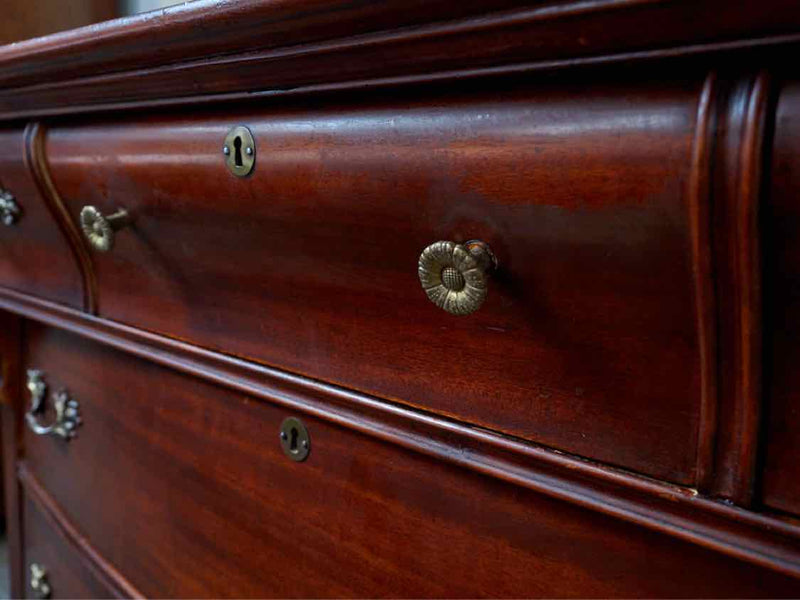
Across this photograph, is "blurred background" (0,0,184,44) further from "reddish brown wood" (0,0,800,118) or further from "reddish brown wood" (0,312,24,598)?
"reddish brown wood" (0,0,800,118)

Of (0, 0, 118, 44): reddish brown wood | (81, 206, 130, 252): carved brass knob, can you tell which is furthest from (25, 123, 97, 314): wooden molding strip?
(0, 0, 118, 44): reddish brown wood

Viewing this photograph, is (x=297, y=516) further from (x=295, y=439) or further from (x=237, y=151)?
(x=237, y=151)

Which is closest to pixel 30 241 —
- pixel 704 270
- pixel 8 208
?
pixel 8 208

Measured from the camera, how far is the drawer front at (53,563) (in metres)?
0.70

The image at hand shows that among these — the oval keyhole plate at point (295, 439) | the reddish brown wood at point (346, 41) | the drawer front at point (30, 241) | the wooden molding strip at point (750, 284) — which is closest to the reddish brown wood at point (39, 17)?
the drawer front at point (30, 241)

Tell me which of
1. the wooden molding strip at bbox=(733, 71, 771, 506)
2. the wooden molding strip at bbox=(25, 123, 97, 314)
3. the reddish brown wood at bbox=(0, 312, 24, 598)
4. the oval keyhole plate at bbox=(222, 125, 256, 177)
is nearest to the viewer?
the wooden molding strip at bbox=(733, 71, 771, 506)

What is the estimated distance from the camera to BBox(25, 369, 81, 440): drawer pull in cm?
68

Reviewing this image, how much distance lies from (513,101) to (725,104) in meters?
0.09

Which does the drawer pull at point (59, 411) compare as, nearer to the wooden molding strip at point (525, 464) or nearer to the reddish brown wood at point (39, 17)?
the wooden molding strip at point (525, 464)

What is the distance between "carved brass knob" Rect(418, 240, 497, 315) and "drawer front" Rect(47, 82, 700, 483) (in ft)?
0.04

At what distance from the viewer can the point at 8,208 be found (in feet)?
2.14

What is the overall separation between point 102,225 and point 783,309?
0.41m

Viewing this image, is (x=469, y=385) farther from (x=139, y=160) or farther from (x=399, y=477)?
(x=139, y=160)

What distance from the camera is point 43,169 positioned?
1.89 feet
